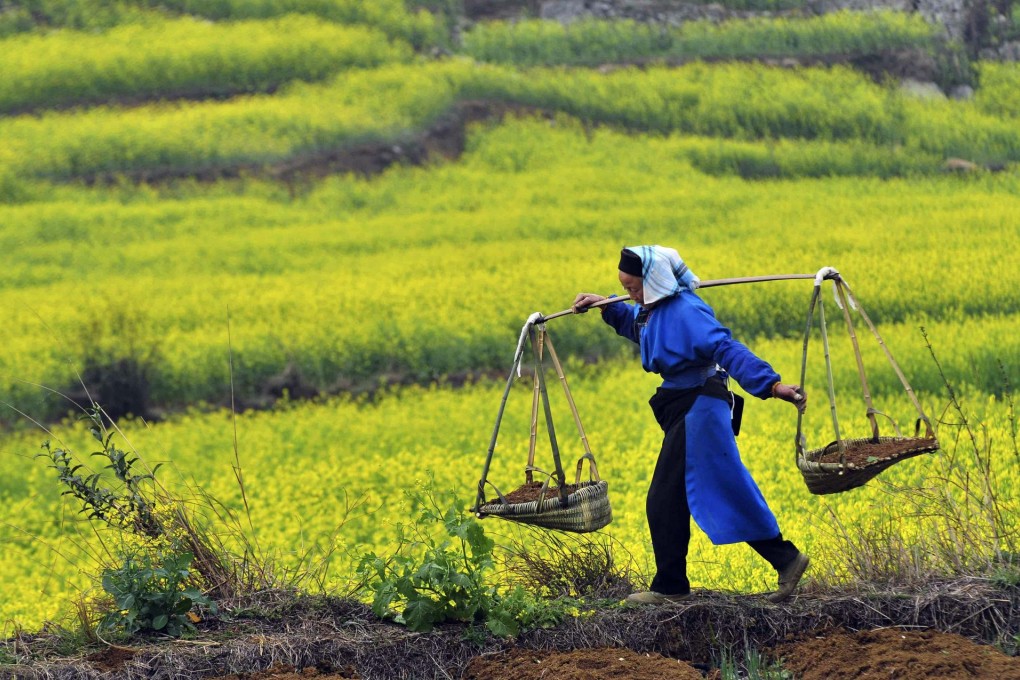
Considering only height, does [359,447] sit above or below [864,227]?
below

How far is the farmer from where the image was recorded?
4.43m

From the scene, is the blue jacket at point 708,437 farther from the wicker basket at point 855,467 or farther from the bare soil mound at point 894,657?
the bare soil mound at point 894,657

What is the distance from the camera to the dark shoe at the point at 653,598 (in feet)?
15.0

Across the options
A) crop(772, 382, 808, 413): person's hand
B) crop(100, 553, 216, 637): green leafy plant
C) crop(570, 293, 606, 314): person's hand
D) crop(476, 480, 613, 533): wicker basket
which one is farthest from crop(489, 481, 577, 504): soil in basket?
crop(100, 553, 216, 637): green leafy plant

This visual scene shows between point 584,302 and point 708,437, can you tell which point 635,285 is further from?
point 708,437

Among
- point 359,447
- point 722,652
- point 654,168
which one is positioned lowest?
point 359,447

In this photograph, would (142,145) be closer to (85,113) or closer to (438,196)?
(85,113)

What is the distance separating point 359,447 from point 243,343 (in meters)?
1.62

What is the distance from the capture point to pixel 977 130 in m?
9.54

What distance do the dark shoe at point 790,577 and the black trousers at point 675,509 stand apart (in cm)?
4

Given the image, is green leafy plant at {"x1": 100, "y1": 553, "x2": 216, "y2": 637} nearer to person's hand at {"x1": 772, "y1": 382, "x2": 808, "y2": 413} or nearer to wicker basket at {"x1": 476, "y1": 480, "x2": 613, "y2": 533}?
wicker basket at {"x1": 476, "y1": 480, "x2": 613, "y2": 533}

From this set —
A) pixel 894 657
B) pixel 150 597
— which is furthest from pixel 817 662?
pixel 150 597

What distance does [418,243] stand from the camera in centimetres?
1025

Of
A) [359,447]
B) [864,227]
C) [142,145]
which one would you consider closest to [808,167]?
[864,227]
